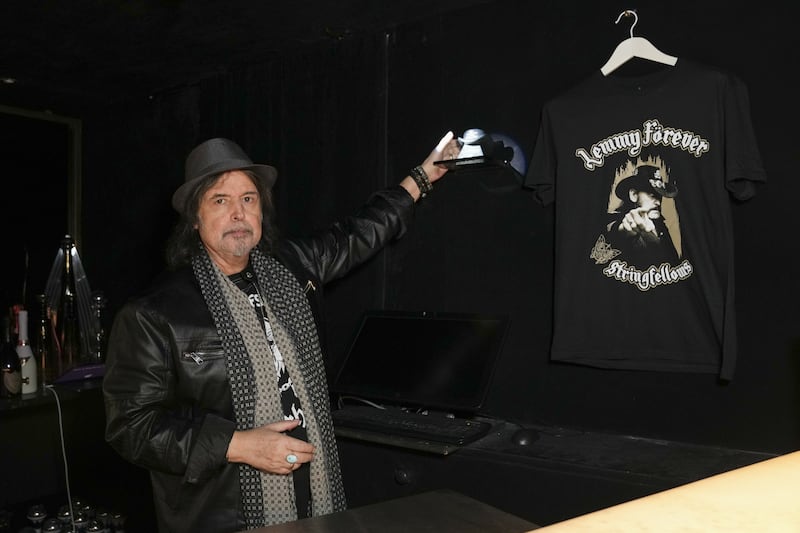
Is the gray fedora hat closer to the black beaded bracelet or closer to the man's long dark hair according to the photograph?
the man's long dark hair

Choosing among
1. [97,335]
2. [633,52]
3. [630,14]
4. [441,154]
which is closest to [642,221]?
[633,52]

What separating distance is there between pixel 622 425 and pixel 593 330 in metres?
0.37

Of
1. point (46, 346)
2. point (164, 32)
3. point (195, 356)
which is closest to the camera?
point (195, 356)

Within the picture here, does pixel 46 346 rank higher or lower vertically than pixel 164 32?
lower

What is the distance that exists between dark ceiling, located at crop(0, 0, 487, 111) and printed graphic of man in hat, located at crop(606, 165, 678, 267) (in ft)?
3.25

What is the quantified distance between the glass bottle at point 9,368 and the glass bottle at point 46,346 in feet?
0.89

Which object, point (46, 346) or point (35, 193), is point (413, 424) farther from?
point (35, 193)

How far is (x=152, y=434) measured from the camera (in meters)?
2.04

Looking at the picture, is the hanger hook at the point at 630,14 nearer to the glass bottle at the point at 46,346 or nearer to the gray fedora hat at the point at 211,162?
the gray fedora hat at the point at 211,162

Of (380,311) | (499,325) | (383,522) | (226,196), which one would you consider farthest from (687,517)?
(380,311)

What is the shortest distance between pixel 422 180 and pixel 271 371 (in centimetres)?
104

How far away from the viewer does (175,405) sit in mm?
Result: 2186

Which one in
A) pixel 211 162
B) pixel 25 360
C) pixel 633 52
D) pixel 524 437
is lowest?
pixel 524 437

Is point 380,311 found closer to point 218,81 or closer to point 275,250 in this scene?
point 275,250
